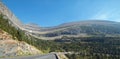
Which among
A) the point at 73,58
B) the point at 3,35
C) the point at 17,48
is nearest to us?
the point at 17,48

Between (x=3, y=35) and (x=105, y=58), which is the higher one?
(x=3, y=35)

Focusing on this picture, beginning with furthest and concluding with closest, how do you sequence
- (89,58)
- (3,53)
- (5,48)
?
(89,58)
(5,48)
(3,53)

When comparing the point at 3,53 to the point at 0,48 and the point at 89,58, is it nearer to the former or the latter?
the point at 0,48

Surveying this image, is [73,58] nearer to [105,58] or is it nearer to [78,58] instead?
[78,58]

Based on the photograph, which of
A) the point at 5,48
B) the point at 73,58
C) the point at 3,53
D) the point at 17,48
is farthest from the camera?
the point at 73,58

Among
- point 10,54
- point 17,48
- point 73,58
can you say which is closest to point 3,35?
point 17,48

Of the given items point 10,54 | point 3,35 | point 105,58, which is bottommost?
point 105,58

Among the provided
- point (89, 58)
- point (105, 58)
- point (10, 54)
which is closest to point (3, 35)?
point (10, 54)

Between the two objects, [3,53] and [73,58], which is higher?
Result: [3,53]

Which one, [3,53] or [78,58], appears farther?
[78,58]
